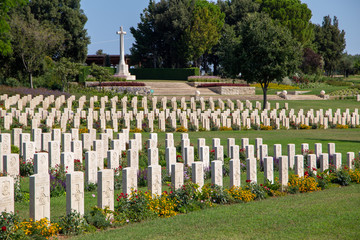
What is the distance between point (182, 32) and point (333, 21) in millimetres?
32330

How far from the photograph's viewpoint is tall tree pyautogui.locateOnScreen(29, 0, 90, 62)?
5238 cm

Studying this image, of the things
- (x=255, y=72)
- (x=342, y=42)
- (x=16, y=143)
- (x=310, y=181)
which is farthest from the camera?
(x=342, y=42)

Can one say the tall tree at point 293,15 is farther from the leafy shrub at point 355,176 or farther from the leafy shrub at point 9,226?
the leafy shrub at point 9,226

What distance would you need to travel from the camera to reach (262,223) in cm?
711

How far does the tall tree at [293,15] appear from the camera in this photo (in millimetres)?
68000

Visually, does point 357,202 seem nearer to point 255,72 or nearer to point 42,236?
point 42,236

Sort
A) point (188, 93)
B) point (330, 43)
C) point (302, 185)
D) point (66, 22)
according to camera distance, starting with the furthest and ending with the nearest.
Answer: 1. point (330, 43)
2. point (66, 22)
3. point (188, 93)
4. point (302, 185)

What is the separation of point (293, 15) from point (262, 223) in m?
65.1

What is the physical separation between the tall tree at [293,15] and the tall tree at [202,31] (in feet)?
27.6

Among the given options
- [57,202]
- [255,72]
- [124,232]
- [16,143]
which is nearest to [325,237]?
[124,232]

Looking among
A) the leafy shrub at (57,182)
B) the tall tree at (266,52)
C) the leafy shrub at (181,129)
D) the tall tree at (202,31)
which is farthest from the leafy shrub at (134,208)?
the tall tree at (202,31)

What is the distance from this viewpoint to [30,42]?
38.8m

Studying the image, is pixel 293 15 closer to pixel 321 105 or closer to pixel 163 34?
pixel 163 34

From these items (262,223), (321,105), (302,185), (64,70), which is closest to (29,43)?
(64,70)
